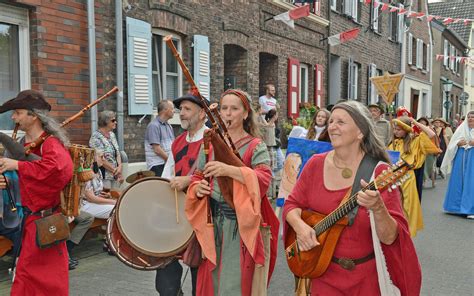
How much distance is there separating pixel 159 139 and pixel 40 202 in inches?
152

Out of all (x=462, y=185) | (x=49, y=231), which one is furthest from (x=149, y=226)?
(x=462, y=185)

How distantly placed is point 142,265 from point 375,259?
61.5 inches

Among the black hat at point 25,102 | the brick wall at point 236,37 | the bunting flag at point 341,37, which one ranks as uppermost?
the bunting flag at point 341,37

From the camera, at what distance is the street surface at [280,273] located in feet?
16.7

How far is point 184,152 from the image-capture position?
3.83m

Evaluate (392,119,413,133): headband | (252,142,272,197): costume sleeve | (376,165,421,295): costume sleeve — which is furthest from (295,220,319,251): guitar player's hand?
(392,119,413,133): headband

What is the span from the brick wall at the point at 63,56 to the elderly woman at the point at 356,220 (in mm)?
5536

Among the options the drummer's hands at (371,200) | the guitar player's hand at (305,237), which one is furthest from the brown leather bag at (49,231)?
the drummer's hands at (371,200)

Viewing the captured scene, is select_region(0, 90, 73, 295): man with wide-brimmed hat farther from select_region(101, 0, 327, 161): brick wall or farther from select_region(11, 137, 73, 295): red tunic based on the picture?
select_region(101, 0, 327, 161): brick wall

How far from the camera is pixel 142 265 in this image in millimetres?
3375

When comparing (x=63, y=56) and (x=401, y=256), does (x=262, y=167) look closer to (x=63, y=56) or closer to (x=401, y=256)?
(x=401, y=256)

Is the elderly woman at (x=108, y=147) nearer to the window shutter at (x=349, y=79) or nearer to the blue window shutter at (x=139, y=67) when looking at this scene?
the blue window shutter at (x=139, y=67)

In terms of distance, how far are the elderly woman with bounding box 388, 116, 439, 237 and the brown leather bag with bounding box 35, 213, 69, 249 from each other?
5006 millimetres

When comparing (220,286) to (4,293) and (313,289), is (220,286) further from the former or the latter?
(4,293)
